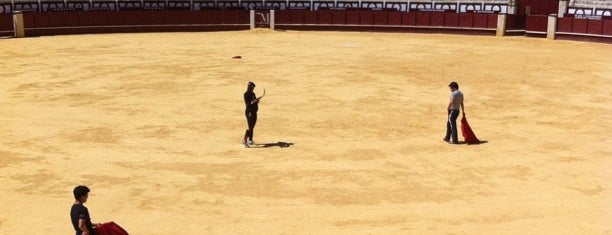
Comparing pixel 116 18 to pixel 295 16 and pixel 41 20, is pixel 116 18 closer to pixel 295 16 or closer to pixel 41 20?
pixel 41 20

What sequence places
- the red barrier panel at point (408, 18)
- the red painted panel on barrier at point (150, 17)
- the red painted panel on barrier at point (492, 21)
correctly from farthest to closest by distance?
1. the red barrier panel at point (408, 18)
2. the red painted panel on barrier at point (150, 17)
3. the red painted panel on barrier at point (492, 21)

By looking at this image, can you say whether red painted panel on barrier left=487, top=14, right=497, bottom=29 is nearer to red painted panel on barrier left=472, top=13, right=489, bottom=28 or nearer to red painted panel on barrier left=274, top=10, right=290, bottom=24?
red painted panel on barrier left=472, top=13, right=489, bottom=28

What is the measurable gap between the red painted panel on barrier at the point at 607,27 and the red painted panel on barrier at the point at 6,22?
2972cm

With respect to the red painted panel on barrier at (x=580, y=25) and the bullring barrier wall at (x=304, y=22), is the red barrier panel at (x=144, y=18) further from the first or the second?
the red painted panel on barrier at (x=580, y=25)

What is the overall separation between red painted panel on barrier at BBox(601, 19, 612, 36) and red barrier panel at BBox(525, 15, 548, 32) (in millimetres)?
3236

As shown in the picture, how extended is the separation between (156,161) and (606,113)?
10554 mm

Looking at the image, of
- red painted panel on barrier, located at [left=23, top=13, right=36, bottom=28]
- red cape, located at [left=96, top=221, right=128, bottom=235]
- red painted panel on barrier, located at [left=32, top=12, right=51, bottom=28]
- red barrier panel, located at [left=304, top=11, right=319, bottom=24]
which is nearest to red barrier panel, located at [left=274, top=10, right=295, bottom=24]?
red barrier panel, located at [left=304, top=11, right=319, bottom=24]

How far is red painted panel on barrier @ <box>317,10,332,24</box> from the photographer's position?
1503 inches

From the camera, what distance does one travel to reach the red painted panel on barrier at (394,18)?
37375 mm

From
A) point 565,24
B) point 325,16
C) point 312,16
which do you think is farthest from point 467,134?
point 312,16

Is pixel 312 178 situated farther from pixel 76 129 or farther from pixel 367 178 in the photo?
pixel 76 129

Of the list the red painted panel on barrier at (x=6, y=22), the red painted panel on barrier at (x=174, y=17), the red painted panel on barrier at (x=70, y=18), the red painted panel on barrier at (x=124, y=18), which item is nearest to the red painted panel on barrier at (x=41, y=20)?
the red painted panel on barrier at (x=70, y=18)

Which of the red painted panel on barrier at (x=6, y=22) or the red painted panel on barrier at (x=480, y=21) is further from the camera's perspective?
the red painted panel on barrier at (x=480, y=21)

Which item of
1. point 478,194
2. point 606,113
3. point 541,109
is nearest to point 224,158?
point 478,194
